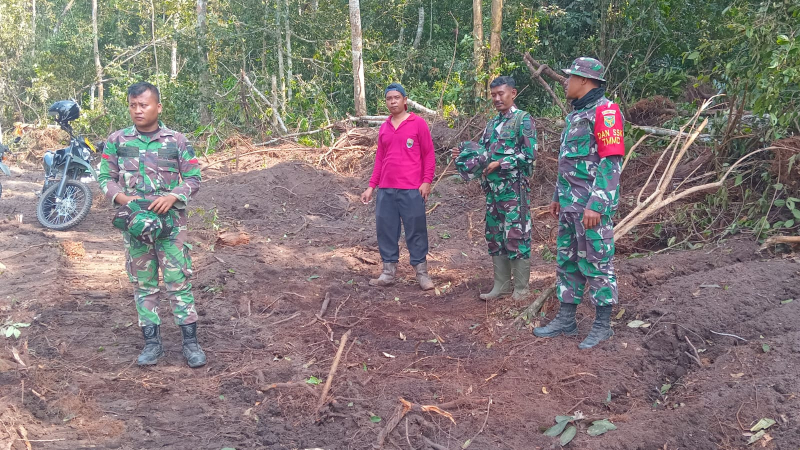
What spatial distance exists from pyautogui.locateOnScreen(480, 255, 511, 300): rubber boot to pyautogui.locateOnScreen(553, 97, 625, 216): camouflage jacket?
1.33m

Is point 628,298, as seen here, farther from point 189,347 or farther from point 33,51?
point 33,51

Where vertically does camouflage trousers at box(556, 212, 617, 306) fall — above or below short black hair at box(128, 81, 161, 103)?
below

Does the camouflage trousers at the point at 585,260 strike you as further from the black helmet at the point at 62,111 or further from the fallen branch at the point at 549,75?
the black helmet at the point at 62,111

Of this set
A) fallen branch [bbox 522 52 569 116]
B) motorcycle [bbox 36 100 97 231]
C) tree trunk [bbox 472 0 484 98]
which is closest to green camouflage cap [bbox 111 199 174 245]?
motorcycle [bbox 36 100 97 231]

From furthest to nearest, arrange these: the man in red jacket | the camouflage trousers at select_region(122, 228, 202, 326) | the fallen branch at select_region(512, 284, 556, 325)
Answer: the man in red jacket
the fallen branch at select_region(512, 284, 556, 325)
the camouflage trousers at select_region(122, 228, 202, 326)

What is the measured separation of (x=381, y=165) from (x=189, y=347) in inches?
102

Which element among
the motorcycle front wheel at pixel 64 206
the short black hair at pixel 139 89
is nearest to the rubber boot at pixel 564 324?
the short black hair at pixel 139 89

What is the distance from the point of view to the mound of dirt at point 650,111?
953 centimetres

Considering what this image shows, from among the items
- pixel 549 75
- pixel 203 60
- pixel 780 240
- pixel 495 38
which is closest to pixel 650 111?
pixel 549 75

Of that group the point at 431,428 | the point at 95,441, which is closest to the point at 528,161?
the point at 431,428

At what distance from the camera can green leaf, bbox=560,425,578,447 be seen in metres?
3.36

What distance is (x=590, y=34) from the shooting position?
13469 mm

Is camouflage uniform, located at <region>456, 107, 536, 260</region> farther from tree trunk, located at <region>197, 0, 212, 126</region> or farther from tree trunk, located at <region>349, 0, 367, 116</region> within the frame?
tree trunk, located at <region>197, 0, 212, 126</region>

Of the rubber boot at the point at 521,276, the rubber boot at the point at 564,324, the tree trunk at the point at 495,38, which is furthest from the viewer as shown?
the tree trunk at the point at 495,38
